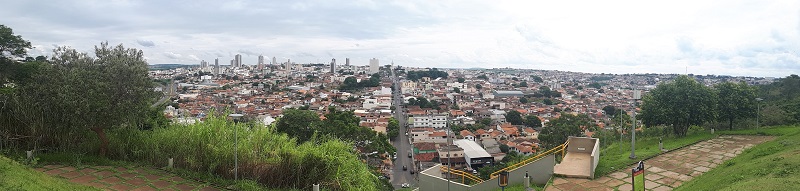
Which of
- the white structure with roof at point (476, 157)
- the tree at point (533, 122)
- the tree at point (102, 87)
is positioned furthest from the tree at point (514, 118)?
the tree at point (102, 87)

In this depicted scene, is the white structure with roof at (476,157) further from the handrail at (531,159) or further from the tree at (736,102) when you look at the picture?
the handrail at (531,159)

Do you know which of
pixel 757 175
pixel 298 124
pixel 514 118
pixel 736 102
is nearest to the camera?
pixel 757 175

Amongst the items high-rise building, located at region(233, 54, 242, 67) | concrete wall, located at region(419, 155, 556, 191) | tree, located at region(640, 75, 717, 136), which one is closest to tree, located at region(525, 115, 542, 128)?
tree, located at region(640, 75, 717, 136)

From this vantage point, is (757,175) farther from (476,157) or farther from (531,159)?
(476,157)

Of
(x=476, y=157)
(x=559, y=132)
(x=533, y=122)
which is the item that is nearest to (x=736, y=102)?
(x=559, y=132)

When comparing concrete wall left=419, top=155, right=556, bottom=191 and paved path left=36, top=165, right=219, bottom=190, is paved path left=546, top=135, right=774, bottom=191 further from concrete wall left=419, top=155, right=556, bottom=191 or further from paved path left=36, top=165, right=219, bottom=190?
paved path left=36, top=165, right=219, bottom=190

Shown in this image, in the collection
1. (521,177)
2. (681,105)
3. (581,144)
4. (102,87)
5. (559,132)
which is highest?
(102,87)

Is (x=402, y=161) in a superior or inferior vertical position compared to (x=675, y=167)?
inferior
